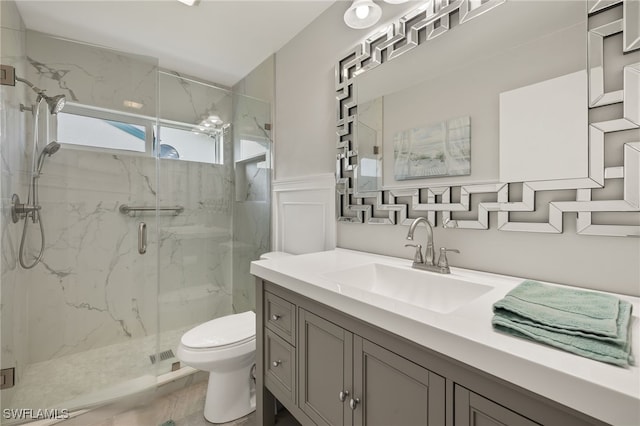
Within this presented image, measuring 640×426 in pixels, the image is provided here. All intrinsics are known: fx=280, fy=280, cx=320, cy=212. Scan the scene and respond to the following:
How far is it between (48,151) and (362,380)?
2269 millimetres

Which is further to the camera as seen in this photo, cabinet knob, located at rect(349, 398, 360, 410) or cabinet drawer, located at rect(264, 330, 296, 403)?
cabinet drawer, located at rect(264, 330, 296, 403)

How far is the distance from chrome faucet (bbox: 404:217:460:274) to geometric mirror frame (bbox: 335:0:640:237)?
0.33 ft

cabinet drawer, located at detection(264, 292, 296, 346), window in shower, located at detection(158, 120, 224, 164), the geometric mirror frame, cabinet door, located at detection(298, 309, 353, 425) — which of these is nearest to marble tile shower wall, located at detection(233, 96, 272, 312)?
window in shower, located at detection(158, 120, 224, 164)

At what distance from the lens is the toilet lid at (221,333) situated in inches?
61.0

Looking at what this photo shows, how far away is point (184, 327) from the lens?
8.09 feet

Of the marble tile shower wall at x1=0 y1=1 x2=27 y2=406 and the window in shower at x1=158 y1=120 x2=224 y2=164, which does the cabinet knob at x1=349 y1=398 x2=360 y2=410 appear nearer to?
the marble tile shower wall at x1=0 y1=1 x2=27 y2=406

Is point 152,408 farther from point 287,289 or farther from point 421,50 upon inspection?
point 421,50

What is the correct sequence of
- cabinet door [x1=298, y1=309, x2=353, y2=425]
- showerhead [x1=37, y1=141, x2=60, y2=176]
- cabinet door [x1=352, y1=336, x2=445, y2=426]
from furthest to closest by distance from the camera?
showerhead [x1=37, y1=141, x2=60, y2=176] → cabinet door [x1=298, y1=309, x2=353, y2=425] → cabinet door [x1=352, y1=336, x2=445, y2=426]

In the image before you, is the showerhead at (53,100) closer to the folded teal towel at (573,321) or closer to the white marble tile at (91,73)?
the white marble tile at (91,73)

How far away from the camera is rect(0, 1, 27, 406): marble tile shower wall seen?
4.99 feet

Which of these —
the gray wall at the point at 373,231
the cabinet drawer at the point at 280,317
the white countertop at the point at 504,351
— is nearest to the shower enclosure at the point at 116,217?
the gray wall at the point at 373,231

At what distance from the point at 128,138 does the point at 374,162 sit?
1.83m

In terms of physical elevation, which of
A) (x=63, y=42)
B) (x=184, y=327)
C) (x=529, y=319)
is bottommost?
(x=184, y=327)

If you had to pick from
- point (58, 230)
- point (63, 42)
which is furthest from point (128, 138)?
point (58, 230)
